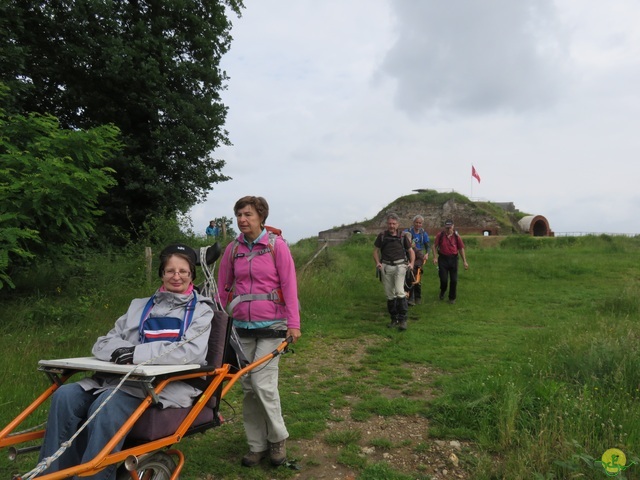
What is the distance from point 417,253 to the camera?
10.4m

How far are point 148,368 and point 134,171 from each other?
1215 centimetres

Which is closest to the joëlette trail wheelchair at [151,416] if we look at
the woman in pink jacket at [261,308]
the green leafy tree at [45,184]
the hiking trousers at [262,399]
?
the hiking trousers at [262,399]

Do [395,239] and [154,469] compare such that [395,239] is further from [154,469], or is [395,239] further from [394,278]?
[154,469]

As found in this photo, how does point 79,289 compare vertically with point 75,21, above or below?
below

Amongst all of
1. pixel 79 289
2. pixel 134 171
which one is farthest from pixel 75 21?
pixel 79 289

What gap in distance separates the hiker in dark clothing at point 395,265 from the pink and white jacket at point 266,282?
15.7ft

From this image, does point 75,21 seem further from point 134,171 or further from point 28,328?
point 28,328

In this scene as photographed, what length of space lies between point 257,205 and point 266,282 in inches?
25.0

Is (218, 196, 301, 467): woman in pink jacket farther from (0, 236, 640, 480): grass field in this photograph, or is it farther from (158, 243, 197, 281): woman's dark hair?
(158, 243, 197, 281): woman's dark hair

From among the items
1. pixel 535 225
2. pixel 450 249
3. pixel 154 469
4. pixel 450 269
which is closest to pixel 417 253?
pixel 450 249

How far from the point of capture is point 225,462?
3.53 m

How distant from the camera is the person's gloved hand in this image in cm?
268

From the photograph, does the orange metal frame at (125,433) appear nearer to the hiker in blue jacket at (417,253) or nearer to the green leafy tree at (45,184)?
the green leafy tree at (45,184)

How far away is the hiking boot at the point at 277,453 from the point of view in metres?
3.47
